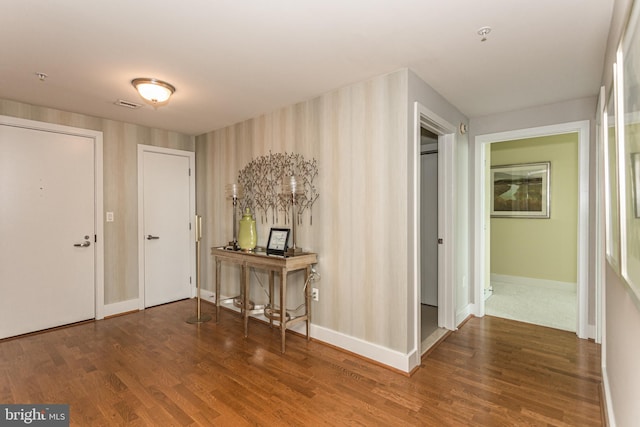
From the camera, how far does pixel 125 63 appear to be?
94.6 inches

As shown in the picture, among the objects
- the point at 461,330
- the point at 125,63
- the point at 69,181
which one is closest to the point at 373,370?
the point at 461,330

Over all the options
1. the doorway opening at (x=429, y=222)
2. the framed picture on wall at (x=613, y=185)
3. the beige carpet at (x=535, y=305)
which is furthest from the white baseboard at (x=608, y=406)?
the doorway opening at (x=429, y=222)

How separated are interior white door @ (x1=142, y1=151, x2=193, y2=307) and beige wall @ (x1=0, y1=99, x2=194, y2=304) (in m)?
0.14

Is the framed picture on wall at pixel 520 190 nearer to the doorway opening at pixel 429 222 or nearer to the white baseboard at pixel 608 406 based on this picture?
the doorway opening at pixel 429 222

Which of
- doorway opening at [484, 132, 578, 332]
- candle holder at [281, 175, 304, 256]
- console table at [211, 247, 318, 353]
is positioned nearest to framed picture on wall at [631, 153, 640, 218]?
console table at [211, 247, 318, 353]

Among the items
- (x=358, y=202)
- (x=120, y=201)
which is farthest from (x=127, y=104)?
(x=358, y=202)

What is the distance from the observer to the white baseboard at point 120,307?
383cm

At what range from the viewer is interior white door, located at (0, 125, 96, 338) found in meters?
3.21

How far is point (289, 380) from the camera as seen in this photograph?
239 cm

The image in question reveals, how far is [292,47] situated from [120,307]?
3676mm

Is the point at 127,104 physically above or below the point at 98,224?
above

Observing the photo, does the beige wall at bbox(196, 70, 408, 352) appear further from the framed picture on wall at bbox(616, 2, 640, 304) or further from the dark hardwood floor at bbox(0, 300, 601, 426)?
the framed picture on wall at bbox(616, 2, 640, 304)

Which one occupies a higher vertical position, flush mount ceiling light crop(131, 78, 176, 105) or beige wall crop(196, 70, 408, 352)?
flush mount ceiling light crop(131, 78, 176, 105)

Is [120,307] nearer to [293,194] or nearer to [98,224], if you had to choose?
[98,224]
